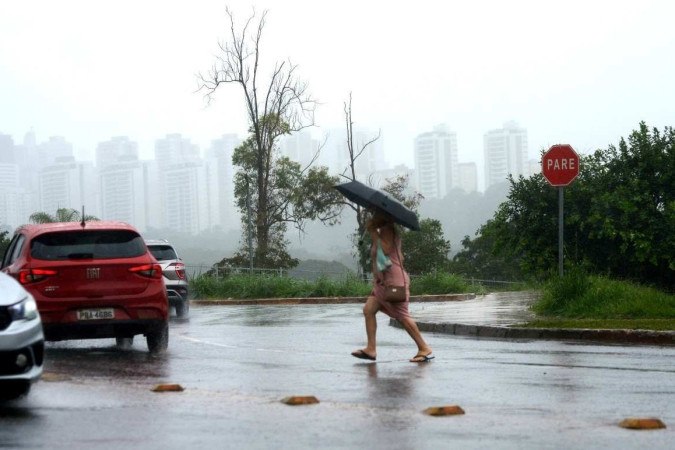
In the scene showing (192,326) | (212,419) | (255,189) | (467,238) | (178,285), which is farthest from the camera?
(467,238)

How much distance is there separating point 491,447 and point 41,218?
174 ft

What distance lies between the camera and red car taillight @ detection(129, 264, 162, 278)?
13.7 metres

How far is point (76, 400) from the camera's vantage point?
30.2 ft

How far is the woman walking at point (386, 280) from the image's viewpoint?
12.3m

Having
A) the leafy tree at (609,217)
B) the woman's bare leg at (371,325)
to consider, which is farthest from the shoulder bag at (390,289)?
the leafy tree at (609,217)

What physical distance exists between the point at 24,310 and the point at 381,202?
4.29 meters

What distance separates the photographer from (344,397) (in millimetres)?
9273

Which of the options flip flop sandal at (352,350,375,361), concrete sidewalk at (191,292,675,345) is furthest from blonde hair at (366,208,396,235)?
concrete sidewalk at (191,292,675,345)

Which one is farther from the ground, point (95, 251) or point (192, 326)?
point (95, 251)

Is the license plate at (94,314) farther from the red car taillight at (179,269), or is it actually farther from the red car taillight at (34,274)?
the red car taillight at (179,269)

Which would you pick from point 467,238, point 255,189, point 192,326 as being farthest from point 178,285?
point 467,238

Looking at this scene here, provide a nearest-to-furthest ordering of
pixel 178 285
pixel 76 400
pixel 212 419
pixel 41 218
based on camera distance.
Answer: pixel 212 419, pixel 76 400, pixel 178 285, pixel 41 218

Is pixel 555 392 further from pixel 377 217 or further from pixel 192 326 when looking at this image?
pixel 192 326

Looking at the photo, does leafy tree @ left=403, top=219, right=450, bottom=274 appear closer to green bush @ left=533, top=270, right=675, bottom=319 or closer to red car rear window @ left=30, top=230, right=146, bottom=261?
green bush @ left=533, top=270, right=675, bottom=319
